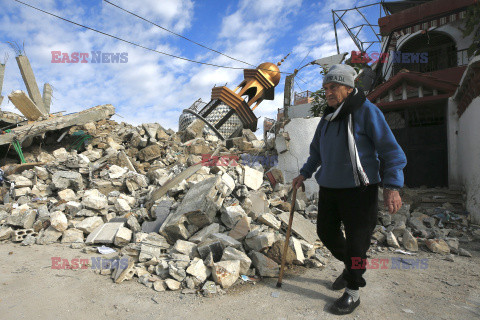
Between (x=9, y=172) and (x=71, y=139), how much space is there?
3.00m

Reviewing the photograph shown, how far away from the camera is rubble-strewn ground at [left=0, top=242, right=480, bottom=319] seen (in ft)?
6.72

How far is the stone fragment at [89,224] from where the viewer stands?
4121 mm

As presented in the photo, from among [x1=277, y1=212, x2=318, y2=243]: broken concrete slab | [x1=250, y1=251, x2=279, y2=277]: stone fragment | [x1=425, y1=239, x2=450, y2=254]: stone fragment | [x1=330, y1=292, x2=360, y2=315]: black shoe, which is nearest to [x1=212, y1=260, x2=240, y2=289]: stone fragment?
[x1=250, y1=251, x2=279, y2=277]: stone fragment

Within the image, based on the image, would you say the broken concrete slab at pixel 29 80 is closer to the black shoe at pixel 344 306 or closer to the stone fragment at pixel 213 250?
the stone fragment at pixel 213 250

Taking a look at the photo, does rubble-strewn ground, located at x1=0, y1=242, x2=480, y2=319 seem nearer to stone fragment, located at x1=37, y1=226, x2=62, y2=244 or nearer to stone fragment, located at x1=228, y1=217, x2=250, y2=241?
stone fragment, located at x1=228, y1=217, x2=250, y2=241

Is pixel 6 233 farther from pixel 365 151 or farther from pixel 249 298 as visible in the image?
pixel 365 151

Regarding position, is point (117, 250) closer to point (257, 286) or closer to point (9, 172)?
point (257, 286)

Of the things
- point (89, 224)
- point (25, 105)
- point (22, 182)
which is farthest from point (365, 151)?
point (25, 105)

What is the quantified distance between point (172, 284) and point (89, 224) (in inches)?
97.2

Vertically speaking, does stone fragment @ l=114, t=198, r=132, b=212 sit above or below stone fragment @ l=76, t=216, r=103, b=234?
above

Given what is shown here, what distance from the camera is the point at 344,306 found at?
1.99 meters

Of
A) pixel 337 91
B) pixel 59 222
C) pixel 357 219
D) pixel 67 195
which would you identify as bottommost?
pixel 59 222

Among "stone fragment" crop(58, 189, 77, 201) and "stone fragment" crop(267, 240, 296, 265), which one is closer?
"stone fragment" crop(267, 240, 296, 265)

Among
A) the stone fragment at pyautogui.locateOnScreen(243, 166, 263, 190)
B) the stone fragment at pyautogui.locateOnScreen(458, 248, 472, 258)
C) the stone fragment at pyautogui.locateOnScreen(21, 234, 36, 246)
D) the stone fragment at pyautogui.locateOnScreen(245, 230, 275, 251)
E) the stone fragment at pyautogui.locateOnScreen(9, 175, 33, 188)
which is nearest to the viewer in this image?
the stone fragment at pyautogui.locateOnScreen(245, 230, 275, 251)
